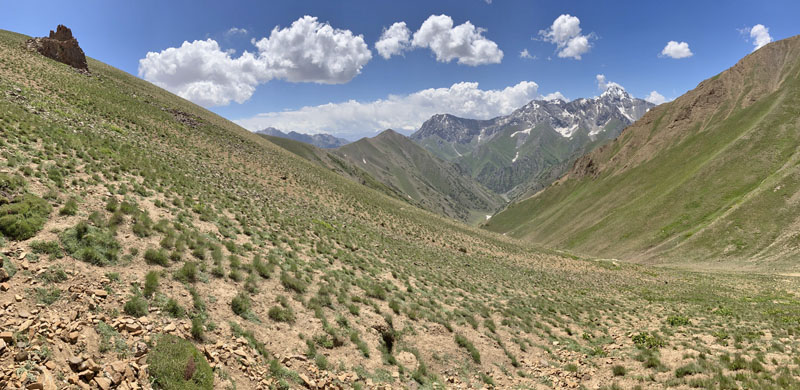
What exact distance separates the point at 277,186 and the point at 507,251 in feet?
129

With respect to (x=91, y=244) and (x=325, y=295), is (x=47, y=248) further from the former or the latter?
(x=325, y=295)

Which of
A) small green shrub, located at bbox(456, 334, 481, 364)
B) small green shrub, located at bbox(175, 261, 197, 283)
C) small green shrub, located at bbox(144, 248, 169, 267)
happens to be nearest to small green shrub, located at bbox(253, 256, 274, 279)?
small green shrub, located at bbox(175, 261, 197, 283)

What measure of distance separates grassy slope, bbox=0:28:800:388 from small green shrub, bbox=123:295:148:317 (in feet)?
0.66

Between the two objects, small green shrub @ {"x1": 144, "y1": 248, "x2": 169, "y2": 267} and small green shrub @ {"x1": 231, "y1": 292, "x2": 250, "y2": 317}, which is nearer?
small green shrub @ {"x1": 231, "y1": 292, "x2": 250, "y2": 317}

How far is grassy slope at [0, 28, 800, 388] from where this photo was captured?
11.0 meters

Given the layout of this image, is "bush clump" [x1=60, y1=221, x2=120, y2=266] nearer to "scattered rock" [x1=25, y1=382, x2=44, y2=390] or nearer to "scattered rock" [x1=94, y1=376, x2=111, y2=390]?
"scattered rock" [x1=94, y1=376, x2=111, y2=390]

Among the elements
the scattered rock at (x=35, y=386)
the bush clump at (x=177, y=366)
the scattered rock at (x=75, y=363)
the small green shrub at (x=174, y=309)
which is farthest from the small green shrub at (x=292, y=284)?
the scattered rock at (x=35, y=386)

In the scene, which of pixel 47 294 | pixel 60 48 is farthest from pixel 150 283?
pixel 60 48

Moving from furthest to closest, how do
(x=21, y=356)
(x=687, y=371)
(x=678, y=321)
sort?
1. (x=678, y=321)
2. (x=687, y=371)
3. (x=21, y=356)

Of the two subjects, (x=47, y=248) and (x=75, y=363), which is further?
(x=47, y=248)

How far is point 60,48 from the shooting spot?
54.4 meters

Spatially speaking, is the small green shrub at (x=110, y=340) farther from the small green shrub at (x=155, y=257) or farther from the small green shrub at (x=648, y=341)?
the small green shrub at (x=648, y=341)

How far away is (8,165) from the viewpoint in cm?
1443

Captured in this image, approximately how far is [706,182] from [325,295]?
116 metres
